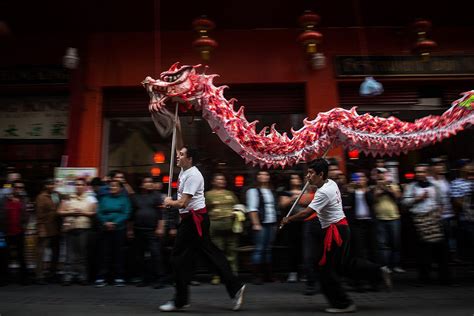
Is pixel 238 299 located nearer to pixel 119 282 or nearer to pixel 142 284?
pixel 142 284

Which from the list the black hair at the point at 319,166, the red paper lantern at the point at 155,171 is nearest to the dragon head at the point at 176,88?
the black hair at the point at 319,166

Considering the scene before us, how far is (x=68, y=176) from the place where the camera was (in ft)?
23.6

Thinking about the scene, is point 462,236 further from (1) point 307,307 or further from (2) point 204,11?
(2) point 204,11

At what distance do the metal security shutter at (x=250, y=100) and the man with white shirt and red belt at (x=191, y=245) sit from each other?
407 centimetres

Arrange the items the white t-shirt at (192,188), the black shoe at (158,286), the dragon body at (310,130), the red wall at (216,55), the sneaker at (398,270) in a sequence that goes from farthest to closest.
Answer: the red wall at (216,55) → the sneaker at (398,270) → the black shoe at (158,286) → the dragon body at (310,130) → the white t-shirt at (192,188)

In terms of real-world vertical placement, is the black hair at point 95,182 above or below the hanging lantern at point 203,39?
below

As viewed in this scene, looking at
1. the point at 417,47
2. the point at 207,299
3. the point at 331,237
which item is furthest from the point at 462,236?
the point at 207,299

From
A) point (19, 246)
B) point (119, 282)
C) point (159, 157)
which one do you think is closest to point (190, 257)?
point (119, 282)

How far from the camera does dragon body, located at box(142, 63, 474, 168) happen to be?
15.6 ft

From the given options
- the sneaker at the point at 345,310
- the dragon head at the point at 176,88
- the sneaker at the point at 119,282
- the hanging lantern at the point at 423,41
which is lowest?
the sneaker at the point at 345,310

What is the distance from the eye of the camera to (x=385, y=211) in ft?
21.1

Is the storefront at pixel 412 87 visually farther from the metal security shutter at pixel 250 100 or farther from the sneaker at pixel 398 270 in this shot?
the sneaker at pixel 398 270

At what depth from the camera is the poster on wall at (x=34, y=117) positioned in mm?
8648

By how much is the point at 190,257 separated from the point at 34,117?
232 inches
